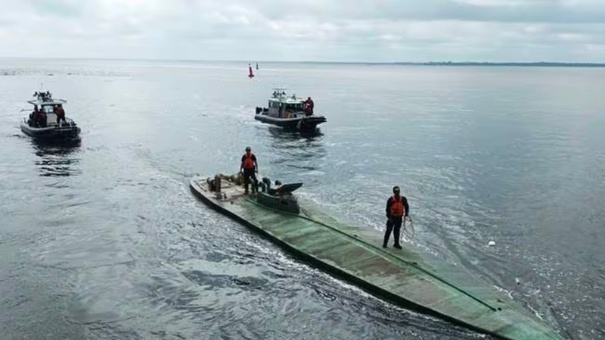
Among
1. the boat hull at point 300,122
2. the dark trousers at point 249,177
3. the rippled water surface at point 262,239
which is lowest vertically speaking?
the rippled water surface at point 262,239

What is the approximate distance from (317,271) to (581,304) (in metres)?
9.03

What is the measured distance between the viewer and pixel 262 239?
81.7ft

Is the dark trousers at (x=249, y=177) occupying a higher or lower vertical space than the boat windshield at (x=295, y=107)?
lower

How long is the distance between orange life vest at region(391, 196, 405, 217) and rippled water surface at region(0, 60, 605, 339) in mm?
3254

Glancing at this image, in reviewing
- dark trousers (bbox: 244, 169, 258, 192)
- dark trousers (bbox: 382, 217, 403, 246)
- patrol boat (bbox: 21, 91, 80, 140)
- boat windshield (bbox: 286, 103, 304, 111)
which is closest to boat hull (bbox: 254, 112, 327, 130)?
boat windshield (bbox: 286, 103, 304, 111)

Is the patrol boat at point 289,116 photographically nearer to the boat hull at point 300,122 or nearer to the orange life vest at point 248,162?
the boat hull at point 300,122

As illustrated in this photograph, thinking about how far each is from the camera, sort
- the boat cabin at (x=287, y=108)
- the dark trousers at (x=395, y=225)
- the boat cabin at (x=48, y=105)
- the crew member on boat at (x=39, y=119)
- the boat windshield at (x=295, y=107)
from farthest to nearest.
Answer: the boat windshield at (x=295, y=107) → the boat cabin at (x=287, y=108) → the boat cabin at (x=48, y=105) → the crew member on boat at (x=39, y=119) → the dark trousers at (x=395, y=225)

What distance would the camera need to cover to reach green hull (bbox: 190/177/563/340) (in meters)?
16.8

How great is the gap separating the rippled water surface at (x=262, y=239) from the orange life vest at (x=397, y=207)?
3254 mm

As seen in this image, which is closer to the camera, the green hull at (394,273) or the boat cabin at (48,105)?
the green hull at (394,273)

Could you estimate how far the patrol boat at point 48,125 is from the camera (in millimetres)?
51156

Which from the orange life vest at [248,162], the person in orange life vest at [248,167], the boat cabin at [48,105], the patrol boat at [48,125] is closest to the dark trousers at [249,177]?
the person in orange life vest at [248,167]

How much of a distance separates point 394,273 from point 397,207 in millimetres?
2490

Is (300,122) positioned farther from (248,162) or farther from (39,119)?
(248,162)
